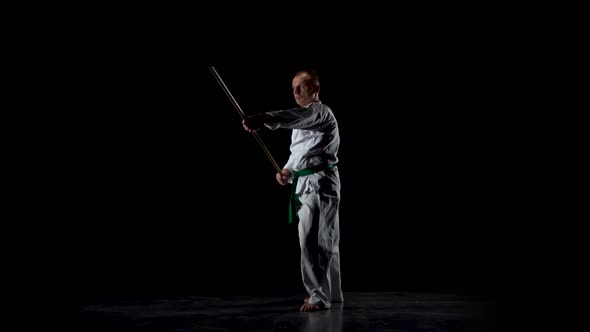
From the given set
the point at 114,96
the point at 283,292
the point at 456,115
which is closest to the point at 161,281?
the point at 283,292

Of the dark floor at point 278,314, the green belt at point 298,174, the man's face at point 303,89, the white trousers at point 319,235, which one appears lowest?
the dark floor at point 278,314

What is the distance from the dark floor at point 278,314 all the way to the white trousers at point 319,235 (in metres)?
0.14

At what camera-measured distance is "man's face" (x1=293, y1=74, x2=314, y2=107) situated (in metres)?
3.51

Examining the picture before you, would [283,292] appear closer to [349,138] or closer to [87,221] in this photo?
[349,138]

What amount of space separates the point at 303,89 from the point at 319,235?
0.82 meters

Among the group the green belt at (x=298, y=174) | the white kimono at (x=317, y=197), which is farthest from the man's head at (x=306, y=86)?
the green belt at (x=298, y=174)

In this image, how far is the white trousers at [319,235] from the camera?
3.33 metres

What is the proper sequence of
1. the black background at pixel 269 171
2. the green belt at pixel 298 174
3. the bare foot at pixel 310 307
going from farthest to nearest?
the black background at pixel 269 171 < the green belt at pixel 298 174 < the bare foot at pixel 310 307

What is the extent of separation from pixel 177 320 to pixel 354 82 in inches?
106

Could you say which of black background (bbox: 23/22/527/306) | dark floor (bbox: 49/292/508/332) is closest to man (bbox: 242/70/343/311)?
dark floor (bbox: 49/292/508/332)

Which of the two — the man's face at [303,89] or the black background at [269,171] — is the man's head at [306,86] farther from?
the black background at [269,171]

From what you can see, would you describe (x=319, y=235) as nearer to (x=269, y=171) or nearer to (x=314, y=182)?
(x=314, y=182)

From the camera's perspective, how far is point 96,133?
4844 millimetres

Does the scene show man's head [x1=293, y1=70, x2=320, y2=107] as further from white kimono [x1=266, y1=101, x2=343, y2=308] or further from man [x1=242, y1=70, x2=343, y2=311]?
white kimono [x1=266, y1=101, x2=343, y2=308]
